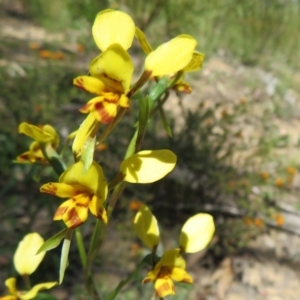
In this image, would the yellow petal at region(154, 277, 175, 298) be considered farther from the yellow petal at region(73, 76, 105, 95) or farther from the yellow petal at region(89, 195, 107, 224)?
the yellow petal at region(73, 76, 105, 95)

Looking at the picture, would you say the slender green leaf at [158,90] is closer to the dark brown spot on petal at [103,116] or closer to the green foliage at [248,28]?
the dark brown spot on petal at [103,116]

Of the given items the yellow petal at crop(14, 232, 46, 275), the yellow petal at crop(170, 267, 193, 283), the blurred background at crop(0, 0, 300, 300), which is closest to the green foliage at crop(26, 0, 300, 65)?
the blurred background at crop(0, 0, 300, 300)

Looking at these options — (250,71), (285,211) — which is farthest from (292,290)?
(250,71)

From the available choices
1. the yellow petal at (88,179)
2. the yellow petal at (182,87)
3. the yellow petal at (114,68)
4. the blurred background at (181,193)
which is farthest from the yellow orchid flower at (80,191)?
the blurred background at (181,193)

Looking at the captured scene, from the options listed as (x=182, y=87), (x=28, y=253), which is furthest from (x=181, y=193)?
(x=182, y=87)

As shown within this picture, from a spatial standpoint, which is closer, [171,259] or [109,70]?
[109,70]

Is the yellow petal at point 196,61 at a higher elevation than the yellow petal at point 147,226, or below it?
higher

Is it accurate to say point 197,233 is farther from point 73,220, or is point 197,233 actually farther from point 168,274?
point 73,220
